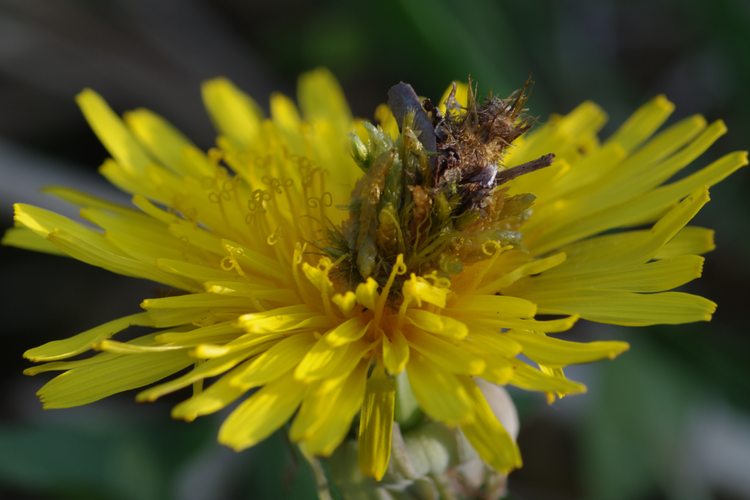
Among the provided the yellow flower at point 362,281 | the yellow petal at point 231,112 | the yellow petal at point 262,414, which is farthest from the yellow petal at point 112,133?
the yellow petal at point 262,414

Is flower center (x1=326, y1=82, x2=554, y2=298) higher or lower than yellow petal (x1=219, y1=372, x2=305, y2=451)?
higher

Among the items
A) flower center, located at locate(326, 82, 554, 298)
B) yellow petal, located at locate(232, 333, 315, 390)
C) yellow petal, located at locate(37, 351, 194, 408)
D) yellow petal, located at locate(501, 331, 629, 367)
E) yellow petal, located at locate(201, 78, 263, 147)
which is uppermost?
yellow petal, located at locate(201, 78, 263, 147)

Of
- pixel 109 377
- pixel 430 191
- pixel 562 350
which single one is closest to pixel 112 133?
pixel 109 377

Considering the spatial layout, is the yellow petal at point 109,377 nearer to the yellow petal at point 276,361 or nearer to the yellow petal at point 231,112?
the yellow petal at point 276,361

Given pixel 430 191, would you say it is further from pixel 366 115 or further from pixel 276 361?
pixel 366 115

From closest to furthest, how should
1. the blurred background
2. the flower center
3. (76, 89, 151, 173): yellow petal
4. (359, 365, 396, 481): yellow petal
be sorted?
(359, 365, 396, 481): yellow petal < the flower center < (76, 89, 151, 173): yellow petal < the blurred background

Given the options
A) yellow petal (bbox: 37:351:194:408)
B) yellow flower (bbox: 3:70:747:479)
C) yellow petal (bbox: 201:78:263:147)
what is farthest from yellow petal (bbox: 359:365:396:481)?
yellow petal (bbox: 201:78:263:147)

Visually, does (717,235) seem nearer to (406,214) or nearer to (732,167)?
(732,167)

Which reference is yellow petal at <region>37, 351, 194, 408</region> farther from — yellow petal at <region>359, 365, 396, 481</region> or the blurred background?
the blurred background
